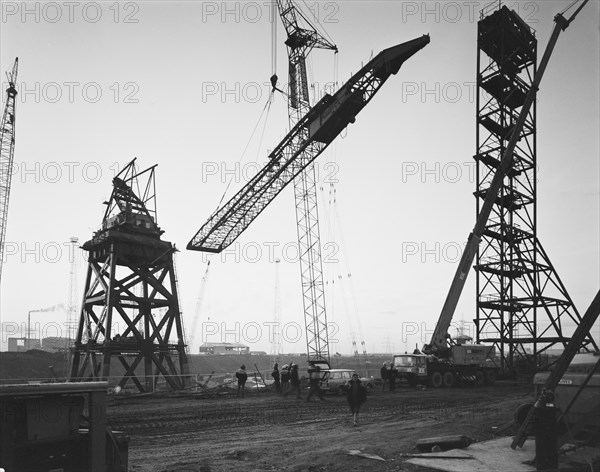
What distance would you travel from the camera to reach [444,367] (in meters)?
33.9

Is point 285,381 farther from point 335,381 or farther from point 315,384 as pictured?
point 315,384

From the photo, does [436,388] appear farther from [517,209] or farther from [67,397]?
[67,397]

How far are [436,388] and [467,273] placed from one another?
727 cm

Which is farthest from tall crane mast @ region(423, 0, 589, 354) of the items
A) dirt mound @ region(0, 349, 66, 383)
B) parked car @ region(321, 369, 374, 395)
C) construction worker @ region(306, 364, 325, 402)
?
dirt mound @ region(0, 349, 66, 383)

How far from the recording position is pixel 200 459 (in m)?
12.4

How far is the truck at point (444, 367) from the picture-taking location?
110 ft

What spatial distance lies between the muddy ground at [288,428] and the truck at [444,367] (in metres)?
4.58

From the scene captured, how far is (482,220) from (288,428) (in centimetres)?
2299

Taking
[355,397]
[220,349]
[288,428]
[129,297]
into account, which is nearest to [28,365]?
[129,297]

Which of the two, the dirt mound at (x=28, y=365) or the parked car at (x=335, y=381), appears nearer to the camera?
the parked car at (x=335, y=381)

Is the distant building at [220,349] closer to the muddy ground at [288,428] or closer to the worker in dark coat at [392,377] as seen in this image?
the worker in dark coat at [392,377]

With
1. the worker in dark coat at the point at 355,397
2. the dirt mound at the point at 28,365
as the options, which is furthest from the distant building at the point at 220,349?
the worker in dark coat at the point at 355,397

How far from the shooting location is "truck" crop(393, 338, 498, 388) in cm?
3356

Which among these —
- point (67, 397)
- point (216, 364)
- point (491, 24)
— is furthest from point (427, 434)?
point (216, 364)
